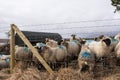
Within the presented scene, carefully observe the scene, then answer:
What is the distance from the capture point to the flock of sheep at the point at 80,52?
32.7 feet

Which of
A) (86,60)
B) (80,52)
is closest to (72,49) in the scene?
(80,52)

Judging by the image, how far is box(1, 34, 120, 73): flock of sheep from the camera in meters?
9.98

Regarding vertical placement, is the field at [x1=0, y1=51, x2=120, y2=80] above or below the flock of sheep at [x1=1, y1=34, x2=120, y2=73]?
below

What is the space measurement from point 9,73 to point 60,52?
2.02m

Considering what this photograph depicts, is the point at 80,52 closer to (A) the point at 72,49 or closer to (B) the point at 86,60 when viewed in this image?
(B) the point at 86,60

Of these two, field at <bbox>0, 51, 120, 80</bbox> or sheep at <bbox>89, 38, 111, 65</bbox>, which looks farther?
sheep at <bbox>89, 38, 111, 65</bbox>

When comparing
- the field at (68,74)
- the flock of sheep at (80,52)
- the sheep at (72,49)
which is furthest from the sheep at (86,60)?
the sheep at (72,49)

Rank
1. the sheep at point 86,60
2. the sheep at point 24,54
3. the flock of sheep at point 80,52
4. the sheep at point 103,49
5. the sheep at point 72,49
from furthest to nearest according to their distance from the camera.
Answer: the sheep at point 72,49
the sheep at point 24,54
the sheep at point 103,49
the flock of sheep at point 80,52
the sheep at point 86,60

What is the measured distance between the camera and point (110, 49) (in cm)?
1083

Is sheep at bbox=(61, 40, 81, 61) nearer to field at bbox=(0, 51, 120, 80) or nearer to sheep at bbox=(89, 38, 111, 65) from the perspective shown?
sheep at bbox=(89, 38, 111, 65)

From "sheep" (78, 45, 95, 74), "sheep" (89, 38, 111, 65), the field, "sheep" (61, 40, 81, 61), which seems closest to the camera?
the field

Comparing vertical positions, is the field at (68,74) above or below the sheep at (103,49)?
below

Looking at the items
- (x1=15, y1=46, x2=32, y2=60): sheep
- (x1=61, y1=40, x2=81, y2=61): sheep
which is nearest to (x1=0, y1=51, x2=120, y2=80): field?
(x1=15, y1=46, x2=32, y2=60): sheep

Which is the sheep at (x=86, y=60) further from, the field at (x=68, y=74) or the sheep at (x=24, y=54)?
the sheep at (x=24, y=54)
